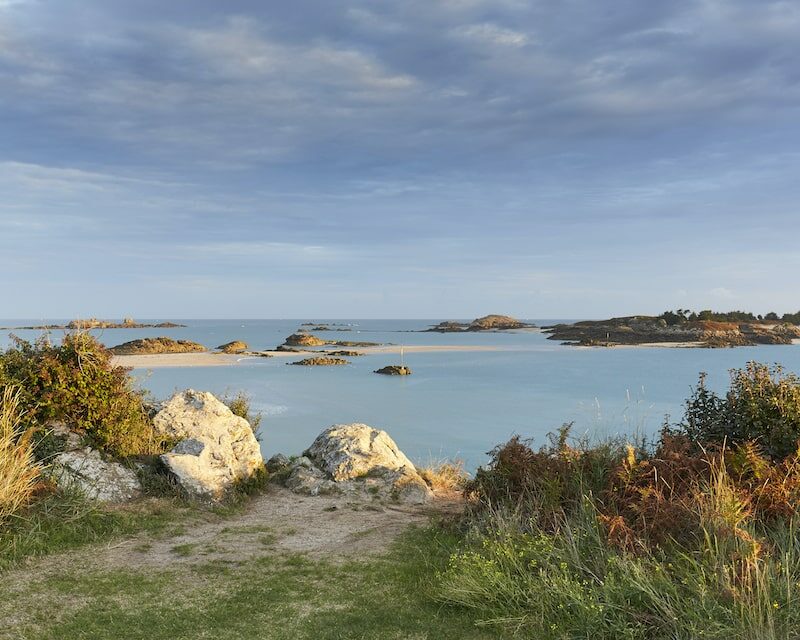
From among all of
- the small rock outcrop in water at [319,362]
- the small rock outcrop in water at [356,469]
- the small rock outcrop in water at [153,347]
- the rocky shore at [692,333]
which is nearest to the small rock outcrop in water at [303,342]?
the small rock outcrop in water at [153,347]

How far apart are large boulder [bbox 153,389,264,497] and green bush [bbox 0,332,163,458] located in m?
0.63

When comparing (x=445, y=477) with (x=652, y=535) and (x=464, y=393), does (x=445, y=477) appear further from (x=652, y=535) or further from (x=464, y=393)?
(x=464, y=393)

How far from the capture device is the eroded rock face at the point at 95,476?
33.4 ft

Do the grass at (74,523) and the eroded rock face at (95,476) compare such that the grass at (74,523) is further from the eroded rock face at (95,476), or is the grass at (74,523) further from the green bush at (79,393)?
the green bush at (79,393)

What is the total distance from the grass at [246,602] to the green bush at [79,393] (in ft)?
12.9

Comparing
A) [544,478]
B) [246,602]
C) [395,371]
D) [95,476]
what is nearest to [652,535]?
[544,478]

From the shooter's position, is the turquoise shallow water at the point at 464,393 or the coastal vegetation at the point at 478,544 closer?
the coastal vegetation at the point at 478,544

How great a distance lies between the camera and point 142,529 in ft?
30.7

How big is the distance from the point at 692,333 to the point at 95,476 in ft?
286

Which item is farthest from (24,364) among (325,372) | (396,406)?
(325,372)

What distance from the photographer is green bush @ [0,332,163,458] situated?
10953 millimetres

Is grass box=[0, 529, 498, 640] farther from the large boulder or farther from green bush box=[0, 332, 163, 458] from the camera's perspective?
green bush box=[0, 332, 163, 458]

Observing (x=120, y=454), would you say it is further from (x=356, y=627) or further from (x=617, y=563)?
(x=617, y=563)

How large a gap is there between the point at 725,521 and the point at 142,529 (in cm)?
761
